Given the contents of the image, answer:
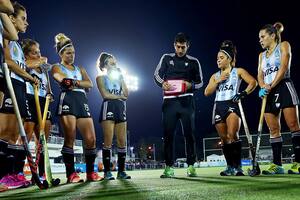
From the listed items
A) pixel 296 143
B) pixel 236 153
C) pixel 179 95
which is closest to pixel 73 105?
pixel 179 95

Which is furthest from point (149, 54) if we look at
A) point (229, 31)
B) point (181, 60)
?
point (181, 60)

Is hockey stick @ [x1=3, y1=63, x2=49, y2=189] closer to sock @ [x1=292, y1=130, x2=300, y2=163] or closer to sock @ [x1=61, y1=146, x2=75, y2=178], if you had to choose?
sock @ [x1=61, y1=146, x2=75, y2=178]

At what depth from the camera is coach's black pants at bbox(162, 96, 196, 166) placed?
6469mm

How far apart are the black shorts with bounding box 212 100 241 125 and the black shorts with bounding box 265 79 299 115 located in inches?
22.3

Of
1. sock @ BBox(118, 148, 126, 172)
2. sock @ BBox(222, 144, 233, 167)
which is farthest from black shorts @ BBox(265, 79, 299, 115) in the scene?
sock @ BBox(118, 148, 126, 172)

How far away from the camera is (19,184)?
4832mm

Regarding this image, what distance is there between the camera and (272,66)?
6.16 meters

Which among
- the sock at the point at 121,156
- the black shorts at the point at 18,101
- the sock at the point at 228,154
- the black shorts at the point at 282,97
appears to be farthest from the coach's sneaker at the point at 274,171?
the black shorts at the point at 18,101

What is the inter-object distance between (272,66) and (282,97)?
2.25 ft

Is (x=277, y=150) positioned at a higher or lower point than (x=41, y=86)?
lower

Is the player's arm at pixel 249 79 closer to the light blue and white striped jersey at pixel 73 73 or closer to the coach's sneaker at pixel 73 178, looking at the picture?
the light blue and white striped jersey at pixel 73 73

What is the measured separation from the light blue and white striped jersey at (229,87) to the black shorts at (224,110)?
108mm

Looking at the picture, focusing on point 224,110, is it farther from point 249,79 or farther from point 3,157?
point 3,157

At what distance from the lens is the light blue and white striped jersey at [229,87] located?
6355mm
